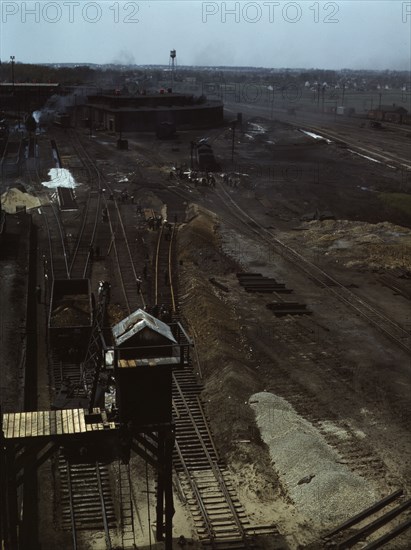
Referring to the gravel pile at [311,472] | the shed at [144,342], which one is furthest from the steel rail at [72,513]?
the gravel pile at [311,472]

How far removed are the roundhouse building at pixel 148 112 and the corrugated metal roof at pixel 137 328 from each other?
64881 millimetres

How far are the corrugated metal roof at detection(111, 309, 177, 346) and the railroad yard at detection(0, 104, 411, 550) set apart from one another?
0.69ft

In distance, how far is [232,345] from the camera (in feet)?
71.6

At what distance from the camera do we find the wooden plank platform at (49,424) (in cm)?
1067

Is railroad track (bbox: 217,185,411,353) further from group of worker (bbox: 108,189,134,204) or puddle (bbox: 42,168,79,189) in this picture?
puddle (bbox: 42,168,79,189)

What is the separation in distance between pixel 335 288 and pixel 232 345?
28.9 ft

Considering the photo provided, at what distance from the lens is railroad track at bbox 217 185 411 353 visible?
2400 cm

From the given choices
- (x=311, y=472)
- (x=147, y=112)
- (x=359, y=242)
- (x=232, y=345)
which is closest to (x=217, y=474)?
(x=311, y=472)

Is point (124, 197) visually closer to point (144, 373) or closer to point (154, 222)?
point (154, 222)

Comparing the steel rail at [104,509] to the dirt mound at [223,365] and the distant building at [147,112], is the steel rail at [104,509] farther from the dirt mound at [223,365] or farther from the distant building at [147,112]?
the distant building at [147,112]

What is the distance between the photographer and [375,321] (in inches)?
984

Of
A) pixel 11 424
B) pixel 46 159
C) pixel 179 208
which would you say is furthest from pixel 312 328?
pixel 46 159

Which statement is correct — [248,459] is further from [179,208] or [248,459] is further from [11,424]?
[179,208]

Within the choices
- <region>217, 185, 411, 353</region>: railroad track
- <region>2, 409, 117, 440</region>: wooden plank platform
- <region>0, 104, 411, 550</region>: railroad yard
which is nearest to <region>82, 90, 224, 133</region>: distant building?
<region>0, 104, 411, 550</region>: railroad yard
